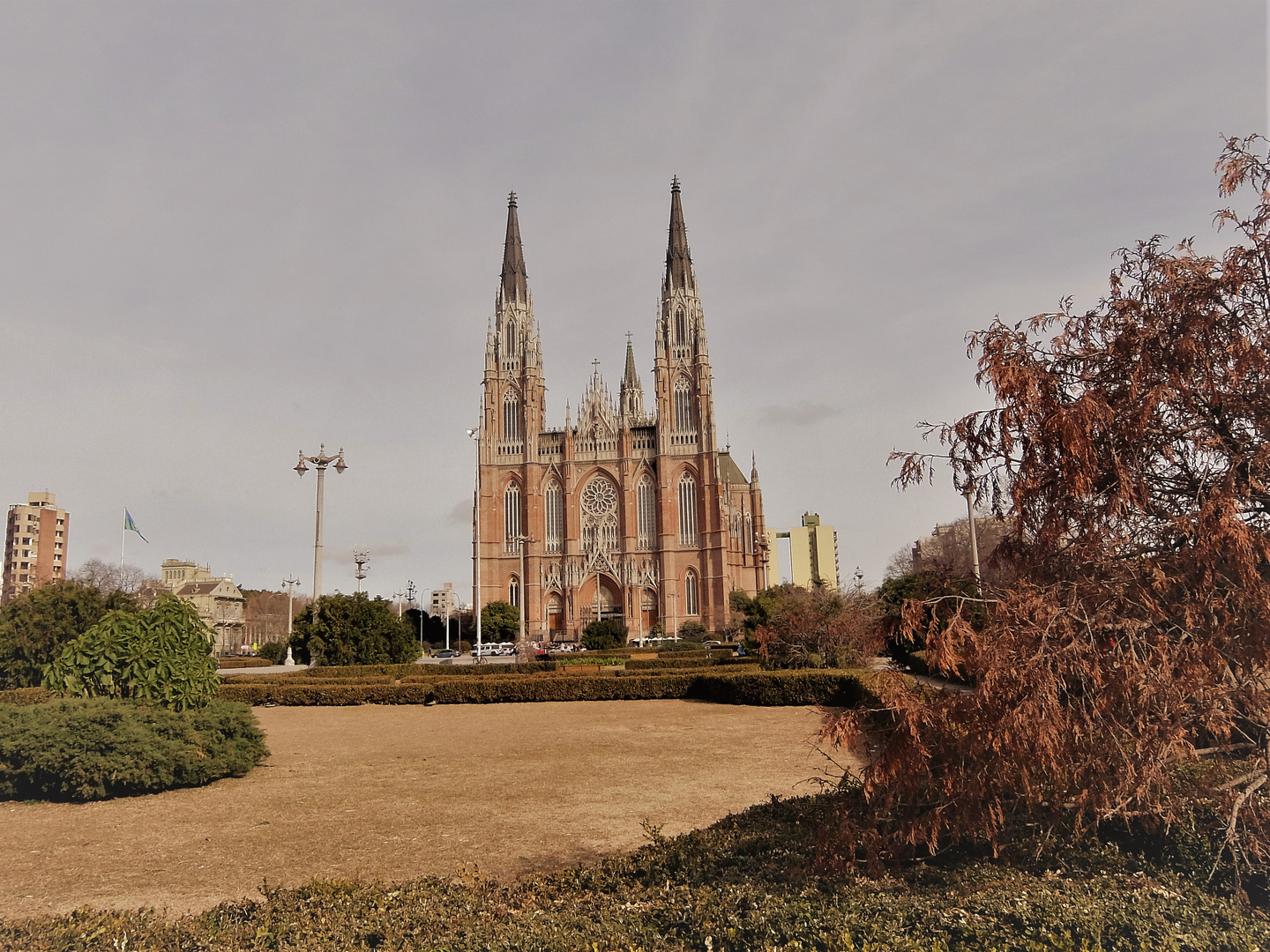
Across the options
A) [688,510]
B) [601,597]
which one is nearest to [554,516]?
[601,597]

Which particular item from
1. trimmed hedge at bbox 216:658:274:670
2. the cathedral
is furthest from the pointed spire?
trimmed hedge at bbox 216:658:274:670

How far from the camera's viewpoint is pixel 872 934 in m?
3.73

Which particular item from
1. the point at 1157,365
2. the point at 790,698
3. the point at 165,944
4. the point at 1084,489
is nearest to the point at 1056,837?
the point at 1084,489

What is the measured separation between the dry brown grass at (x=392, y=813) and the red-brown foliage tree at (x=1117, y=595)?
3.61 meters

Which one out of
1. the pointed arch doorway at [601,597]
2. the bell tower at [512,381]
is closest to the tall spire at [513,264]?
the bell tower at [512,381]

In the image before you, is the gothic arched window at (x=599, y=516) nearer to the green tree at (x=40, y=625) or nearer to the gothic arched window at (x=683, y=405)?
the gothic arched window at (x=683, y=405)

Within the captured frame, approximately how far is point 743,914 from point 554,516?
62677mm

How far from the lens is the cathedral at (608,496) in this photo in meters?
63.2

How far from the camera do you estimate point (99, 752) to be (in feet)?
31.7

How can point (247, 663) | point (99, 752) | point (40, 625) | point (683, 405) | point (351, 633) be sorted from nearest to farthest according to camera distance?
point (99, 752)
point (40, 625)
point (351, 633)
point (247, 663)
point (683, 405)

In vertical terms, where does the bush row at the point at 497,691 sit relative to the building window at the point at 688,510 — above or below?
below

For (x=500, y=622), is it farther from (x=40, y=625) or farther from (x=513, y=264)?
(x=40, y=625)

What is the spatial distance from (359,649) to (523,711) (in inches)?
461

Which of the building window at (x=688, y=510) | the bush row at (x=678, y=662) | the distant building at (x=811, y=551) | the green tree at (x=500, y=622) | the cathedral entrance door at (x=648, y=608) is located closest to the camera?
the bush row at (x=678, y=662)
